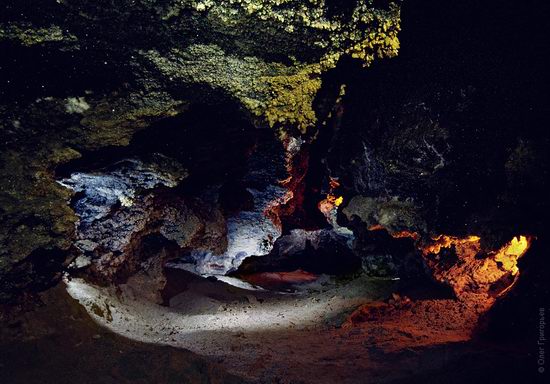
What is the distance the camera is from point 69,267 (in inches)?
181

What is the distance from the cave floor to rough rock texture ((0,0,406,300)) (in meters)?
1.45

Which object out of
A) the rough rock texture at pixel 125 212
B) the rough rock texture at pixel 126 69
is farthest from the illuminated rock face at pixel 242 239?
the rough rock texture at pixel 126 69

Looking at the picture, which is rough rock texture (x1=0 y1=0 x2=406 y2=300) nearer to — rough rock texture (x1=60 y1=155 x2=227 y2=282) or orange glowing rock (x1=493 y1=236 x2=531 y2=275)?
rough rock texture (x1=60 y1=155 x2=227 y2=282)

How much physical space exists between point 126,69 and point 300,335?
425cm

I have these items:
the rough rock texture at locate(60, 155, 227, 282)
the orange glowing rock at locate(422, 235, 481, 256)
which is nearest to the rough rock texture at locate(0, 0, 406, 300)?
the rough rock texture at locate(60, 155, 227, 282)

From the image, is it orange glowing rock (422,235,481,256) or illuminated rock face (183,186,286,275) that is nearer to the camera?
orange glowing rock (422,235,481,256)

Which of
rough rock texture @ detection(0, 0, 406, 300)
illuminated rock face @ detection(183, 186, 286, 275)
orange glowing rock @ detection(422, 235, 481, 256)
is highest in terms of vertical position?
rough rock texture @ detection(0, 0, 406, 300)

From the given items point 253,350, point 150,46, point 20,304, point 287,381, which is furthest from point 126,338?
point 150,46

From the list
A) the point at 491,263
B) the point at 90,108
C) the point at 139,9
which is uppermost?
the point at 139,9

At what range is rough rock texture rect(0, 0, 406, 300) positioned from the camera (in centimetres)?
290

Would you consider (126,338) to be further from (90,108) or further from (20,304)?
(90,108)

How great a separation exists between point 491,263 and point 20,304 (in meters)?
6.56

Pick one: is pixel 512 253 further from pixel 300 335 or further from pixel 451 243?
pixel 300 335

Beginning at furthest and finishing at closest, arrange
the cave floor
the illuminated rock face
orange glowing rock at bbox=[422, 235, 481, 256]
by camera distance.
Result: the illuminated rock face < orange glowing rock at bbox=[422, 235, 481, 256] < the cave floor
